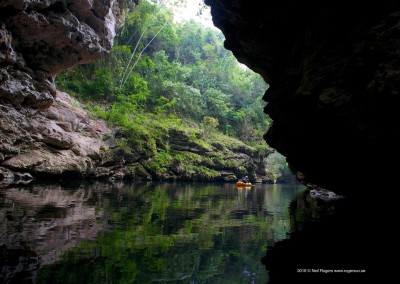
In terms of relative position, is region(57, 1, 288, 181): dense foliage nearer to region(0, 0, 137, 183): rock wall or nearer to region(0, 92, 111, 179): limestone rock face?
region(0, 92, 111, 179): limestone rock face

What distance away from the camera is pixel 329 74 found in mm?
5484

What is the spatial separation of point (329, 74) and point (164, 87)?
27.3 meters

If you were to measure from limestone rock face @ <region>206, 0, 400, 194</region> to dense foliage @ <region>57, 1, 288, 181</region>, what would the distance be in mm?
15954

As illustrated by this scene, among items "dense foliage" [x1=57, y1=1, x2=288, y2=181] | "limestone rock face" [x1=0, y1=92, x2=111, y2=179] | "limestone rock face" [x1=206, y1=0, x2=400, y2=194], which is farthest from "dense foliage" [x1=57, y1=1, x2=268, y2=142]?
"limestone rock face" [x1=206, y1=0, x2=400, y2=194]

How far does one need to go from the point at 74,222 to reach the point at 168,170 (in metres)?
19.6

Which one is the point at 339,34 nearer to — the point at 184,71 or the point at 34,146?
the point at 34,146

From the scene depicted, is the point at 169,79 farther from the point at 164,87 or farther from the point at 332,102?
the point at 332,102

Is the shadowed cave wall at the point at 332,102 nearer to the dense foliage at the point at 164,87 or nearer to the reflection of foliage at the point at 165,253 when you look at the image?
the reflection of foliage at the point at 165,253

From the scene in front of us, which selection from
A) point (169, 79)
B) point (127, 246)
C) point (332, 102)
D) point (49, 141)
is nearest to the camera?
point (127, 246)

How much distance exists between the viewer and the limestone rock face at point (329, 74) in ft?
15.2

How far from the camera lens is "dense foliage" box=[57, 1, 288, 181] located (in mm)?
25000

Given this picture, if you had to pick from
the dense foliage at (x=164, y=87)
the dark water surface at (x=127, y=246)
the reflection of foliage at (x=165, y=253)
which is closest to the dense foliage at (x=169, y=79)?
the dense foliage at (x=164, y=87)

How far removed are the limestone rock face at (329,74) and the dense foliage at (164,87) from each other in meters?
16.0

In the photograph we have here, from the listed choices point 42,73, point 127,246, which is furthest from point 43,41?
point 127,246
